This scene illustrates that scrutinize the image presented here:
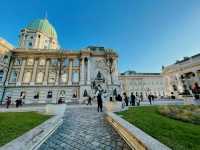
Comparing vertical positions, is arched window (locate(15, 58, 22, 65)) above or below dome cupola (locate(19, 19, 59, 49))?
below

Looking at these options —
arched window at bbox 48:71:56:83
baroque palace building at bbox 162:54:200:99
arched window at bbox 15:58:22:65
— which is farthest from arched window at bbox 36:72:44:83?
baroque palace building at bbox 162:54:200:99

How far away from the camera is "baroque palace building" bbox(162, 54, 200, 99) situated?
44656mm

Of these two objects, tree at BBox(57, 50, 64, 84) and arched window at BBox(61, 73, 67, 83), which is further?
arched window at BBox(61, 73, 67, 83)

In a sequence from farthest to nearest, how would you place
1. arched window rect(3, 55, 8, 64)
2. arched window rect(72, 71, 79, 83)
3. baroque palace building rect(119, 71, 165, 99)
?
baroque palace building rect(119, 71, 165, 99)
arched window rect(72, 71, 79, 83)
arched window rect(3, 55, 8, 64)

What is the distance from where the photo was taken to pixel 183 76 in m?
49.5

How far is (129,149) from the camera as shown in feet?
13.8

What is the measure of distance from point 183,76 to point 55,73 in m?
49.6

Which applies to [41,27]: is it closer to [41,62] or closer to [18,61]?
[18,61]

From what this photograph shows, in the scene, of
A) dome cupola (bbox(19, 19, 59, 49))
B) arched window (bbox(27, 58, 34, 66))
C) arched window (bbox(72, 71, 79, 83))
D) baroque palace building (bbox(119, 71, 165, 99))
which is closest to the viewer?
arched window (bbox(72, 71, 79, 83))

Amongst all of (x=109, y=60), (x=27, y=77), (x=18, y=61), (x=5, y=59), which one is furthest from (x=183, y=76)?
(x=5, y=59)

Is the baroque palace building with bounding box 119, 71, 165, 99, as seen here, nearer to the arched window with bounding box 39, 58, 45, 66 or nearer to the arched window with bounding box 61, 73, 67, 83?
the arched window with bounding box 61, 73, 67, 83

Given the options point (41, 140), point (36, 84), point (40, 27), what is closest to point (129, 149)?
point (41, 140)

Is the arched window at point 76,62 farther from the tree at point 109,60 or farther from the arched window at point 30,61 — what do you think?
the arched window at point 30,61

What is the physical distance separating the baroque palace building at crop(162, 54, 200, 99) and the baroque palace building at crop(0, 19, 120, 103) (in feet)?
97.0
